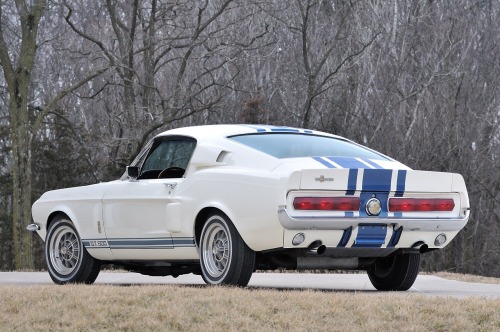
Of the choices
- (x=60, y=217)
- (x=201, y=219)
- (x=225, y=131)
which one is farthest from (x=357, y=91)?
(x=201, y=219)

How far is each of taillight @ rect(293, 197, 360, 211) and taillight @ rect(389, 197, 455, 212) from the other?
435 millimetres

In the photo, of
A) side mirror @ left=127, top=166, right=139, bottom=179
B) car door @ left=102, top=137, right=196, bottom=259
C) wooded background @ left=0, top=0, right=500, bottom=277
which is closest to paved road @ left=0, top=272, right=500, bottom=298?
car door @ left=102, top=137, right=196, bottom=259

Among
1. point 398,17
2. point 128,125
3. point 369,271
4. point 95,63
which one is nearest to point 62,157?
point 95,63

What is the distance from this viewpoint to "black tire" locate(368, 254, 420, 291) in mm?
11617

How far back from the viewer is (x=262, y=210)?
10.1 metres

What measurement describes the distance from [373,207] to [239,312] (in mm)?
2098

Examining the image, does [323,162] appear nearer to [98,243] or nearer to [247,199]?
[247,199]

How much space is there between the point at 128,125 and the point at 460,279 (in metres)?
13.0

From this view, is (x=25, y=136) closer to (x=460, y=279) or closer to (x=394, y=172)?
(x=460, y=279)

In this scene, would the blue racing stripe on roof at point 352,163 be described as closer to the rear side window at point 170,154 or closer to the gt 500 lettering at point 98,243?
the rear side window at point 170,154

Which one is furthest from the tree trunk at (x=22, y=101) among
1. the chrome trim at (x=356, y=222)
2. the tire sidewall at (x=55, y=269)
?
the chrome trim at (x=356, y=222)

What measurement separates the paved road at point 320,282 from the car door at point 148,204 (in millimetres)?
1376

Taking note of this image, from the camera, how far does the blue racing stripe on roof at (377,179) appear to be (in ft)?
33.4

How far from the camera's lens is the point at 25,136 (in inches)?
1023
